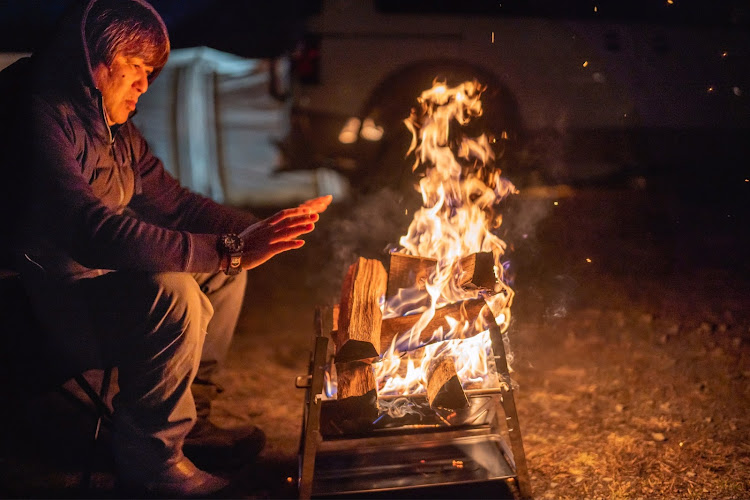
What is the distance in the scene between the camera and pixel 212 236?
2.31 m

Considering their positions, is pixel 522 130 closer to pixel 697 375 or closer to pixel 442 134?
pixel 442 134

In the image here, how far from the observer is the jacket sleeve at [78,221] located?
7.03 ft

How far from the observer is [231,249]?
2.31m

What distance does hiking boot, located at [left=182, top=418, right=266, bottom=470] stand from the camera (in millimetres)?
2727

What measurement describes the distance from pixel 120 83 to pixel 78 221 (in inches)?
25.4

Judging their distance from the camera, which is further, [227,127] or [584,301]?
[227,127]

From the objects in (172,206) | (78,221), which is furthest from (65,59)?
(172,206)

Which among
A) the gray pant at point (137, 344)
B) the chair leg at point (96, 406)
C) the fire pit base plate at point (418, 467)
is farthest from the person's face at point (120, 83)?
the fire pit base plate at point (418, 467)

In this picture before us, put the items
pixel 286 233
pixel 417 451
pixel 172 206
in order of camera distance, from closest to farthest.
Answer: pixel 286 233 < pixel 417 451 < pixel 172 206

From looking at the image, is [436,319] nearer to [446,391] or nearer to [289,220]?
[446,391]

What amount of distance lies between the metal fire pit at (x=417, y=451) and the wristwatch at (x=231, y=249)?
442 millimetres

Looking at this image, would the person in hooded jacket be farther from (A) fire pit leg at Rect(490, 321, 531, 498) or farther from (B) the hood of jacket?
(A) fire pit leg at Rect(490, 321, 531, 498)

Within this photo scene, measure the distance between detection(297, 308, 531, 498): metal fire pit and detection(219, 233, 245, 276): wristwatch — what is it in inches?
17.4

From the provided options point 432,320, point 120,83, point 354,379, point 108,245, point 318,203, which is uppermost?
point 120,83
